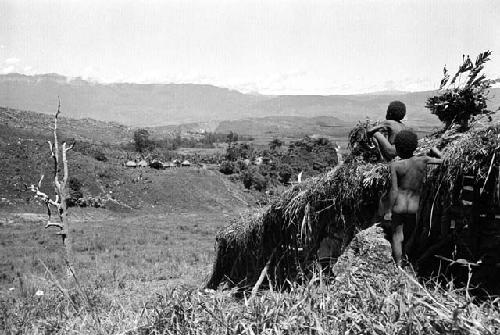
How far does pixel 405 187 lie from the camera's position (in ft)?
16.9

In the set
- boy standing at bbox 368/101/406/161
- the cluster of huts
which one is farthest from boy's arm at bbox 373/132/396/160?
the cluster of huts

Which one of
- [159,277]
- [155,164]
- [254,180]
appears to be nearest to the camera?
[159,277]

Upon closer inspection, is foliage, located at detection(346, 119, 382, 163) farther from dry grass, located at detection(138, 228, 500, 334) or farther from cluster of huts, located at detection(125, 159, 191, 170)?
cluster of huts, located at detection(125, 159, 191, 170)

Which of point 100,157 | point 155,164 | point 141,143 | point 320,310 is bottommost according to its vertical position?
point 155,164

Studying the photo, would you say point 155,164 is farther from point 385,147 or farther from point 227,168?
point 385,147

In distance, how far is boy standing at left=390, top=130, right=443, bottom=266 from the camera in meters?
5.13

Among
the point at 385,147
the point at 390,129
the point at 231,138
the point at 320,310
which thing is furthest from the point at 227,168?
the point at 320,310

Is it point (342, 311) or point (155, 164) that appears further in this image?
point (155, 164)

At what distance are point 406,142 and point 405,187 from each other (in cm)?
46

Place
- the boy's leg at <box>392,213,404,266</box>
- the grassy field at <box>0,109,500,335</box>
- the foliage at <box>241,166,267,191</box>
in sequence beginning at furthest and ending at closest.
A: the foliage at <box>241,166,267,191</box> → the boy's leg at <box>392,213,404,266</box> → the grassy field at <box>0,109,500,335</box>

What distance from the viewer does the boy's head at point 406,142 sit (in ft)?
17.1

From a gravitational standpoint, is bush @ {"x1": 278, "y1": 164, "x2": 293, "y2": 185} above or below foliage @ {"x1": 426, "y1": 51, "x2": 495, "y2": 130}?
below

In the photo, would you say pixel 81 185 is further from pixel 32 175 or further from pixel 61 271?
pixel 61 271

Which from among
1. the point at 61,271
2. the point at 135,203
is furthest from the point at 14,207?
the point at 61,271
